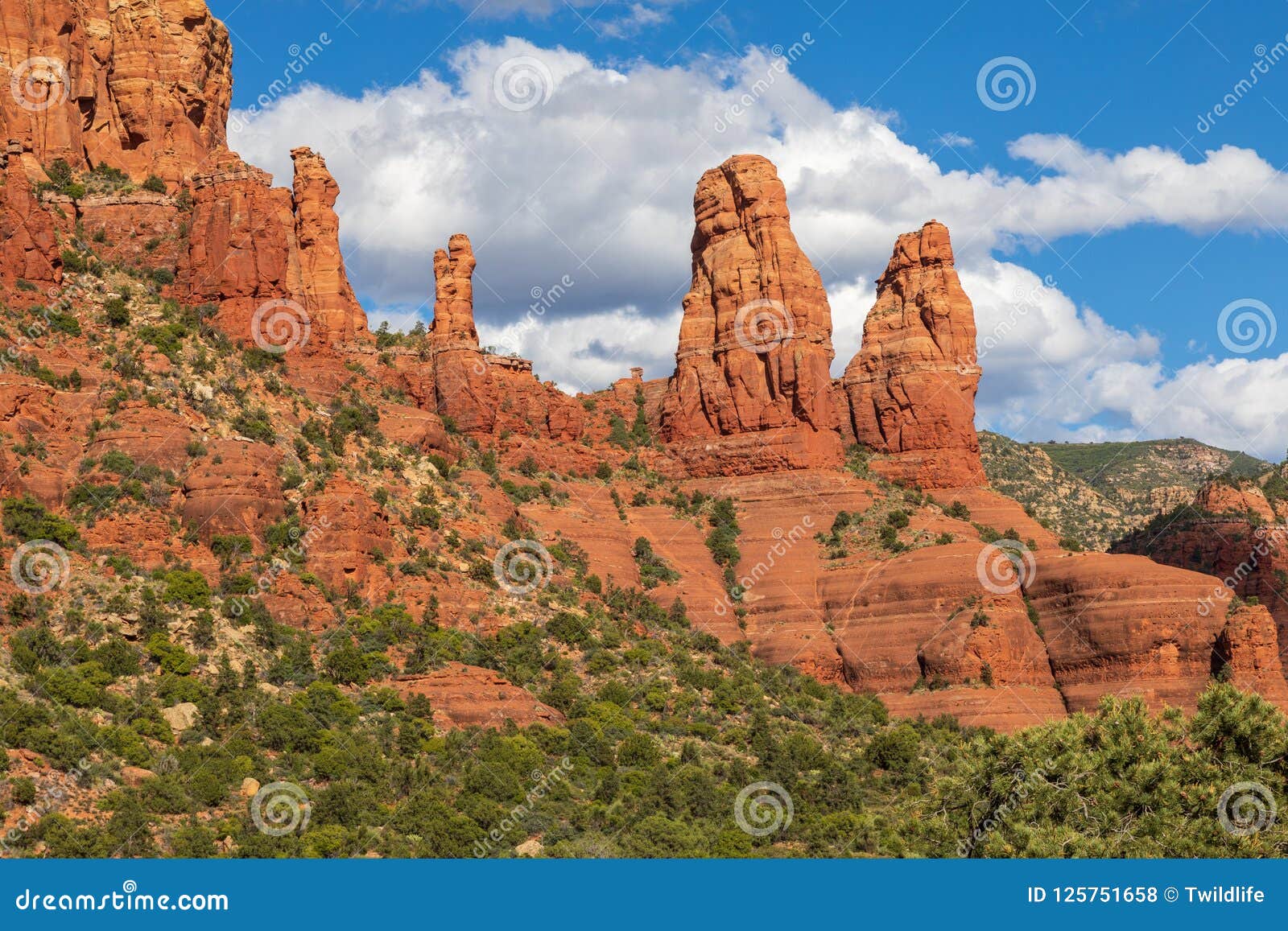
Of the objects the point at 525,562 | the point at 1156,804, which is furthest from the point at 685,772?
the point at 1156,804

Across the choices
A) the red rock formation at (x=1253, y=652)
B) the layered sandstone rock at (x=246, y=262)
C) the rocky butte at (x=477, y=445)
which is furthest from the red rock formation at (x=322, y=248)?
the red rock formation at (x=1253, y=652)

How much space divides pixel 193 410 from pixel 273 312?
619 inches

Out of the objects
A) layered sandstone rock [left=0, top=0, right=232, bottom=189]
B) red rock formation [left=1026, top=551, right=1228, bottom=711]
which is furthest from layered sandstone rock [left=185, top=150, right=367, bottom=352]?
red rock formation [left=1026, top=551, right=1228, bottom=711]

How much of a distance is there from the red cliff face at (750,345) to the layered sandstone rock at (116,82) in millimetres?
37660

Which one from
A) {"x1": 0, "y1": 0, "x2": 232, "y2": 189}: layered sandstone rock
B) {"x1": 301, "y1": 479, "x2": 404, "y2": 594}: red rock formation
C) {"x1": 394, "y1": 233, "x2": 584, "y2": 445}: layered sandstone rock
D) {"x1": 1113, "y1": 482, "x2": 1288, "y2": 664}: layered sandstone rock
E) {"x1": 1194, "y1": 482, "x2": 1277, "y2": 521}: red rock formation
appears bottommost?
{"x1": 301, "y1": 479, "x2": 404, "y2": 594}: red rock formation

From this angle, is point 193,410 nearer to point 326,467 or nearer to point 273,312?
point 326,467

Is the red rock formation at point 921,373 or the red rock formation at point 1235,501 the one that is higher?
the red rock formation at point 921,373

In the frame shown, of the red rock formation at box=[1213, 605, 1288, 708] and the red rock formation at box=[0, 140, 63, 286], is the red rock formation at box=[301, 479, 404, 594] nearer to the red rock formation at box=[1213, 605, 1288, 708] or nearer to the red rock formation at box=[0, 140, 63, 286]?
the red rock formation at box=[0, 140, 63, 286]

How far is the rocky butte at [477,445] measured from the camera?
83375 millimetres

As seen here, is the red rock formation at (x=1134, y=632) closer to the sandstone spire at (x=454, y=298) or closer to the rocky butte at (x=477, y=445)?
the rocky butte at (x=477, y=445)

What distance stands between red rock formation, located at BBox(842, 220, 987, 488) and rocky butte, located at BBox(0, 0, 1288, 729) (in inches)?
10.0

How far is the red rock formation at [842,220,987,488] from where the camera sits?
128500 millimetres

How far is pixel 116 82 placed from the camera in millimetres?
111438

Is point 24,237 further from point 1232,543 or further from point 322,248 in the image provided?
point 1232,543
